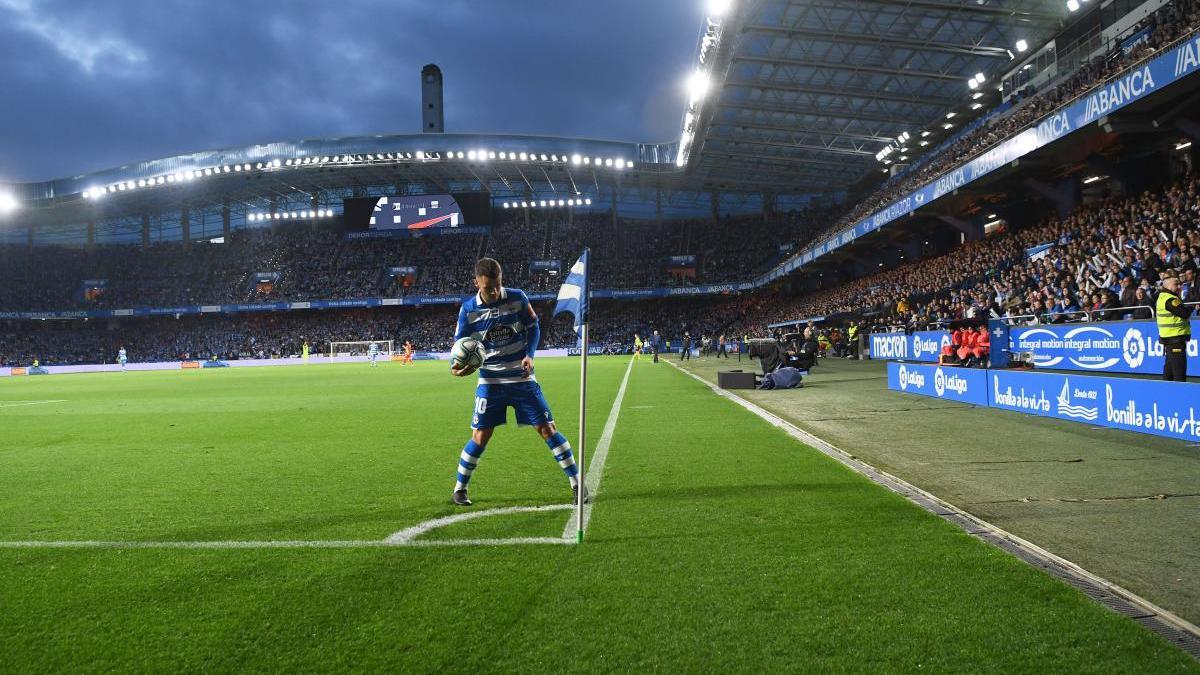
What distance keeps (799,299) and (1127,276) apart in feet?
122

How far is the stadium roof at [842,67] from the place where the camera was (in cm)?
2758

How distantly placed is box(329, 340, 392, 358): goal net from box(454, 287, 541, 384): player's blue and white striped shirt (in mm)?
52445

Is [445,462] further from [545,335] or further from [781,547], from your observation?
[545,335]

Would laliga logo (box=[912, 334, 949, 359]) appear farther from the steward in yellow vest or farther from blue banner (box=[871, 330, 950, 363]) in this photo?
the steward in yellow vest

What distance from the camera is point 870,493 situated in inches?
218

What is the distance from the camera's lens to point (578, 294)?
213 inches

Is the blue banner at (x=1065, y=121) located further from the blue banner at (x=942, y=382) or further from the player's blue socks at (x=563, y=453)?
the player's blue socks at (x=563, y=453)

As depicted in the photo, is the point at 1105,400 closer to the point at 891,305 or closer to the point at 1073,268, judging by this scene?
the point at 1073,268

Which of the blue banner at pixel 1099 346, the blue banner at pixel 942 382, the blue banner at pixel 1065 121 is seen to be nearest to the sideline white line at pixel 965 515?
the blue banner at pixel 942 382

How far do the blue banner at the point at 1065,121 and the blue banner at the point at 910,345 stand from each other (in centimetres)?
647

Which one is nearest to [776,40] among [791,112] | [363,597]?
[791,112]

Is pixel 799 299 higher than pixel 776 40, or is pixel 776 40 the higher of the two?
pixel 776 40

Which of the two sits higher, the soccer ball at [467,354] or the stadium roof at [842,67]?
the stadium roof at [842,67]

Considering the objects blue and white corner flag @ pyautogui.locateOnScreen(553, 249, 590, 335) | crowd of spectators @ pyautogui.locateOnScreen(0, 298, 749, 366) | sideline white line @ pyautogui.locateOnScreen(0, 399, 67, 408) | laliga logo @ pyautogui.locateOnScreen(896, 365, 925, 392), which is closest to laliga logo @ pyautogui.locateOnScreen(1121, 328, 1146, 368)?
laliga logo @ pyautogui.locateOnScreen(896, 365, 925, 392)
